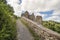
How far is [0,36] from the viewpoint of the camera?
6098 mm

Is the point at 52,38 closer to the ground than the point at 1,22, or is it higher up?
closer to the ground

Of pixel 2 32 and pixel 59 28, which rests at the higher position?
pixel 2 32

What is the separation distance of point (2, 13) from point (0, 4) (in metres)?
0.39

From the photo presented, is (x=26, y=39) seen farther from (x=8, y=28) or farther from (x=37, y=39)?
(x=8, y=28)

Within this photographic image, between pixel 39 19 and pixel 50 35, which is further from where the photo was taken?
pixel 39 19

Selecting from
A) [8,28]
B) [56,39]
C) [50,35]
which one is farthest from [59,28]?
[8,28]

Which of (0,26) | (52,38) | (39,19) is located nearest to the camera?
(0,26)

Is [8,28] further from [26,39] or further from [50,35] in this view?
[26,39]

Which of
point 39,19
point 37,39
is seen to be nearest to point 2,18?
point 37,39

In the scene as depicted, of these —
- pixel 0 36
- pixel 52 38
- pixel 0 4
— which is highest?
pixel 0 4

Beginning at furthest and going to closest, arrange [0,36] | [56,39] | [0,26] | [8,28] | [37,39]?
1. [37,39]
2. [56,39]
3. [8,28]
4. [0,26]
5. [0,36]

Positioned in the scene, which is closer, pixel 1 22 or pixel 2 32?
pixel 2 32

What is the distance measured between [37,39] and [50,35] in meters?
2.82

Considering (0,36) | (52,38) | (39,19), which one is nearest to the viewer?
(0,36)
